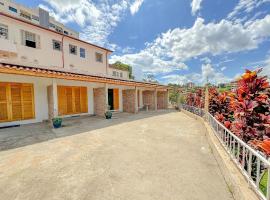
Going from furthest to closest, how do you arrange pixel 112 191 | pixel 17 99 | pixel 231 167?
pixel 17 99
pixel 231 167
pixel 112 191

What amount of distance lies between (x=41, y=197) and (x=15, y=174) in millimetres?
1325

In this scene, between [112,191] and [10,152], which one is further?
[10,152]

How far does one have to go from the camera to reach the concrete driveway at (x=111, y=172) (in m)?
2.69

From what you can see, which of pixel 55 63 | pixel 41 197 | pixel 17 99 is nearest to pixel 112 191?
pixel 41 197

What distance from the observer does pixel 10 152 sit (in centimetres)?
452

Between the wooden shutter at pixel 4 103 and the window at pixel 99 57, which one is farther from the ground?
the window at pixel 99 57

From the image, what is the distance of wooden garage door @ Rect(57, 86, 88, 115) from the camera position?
10.1 m

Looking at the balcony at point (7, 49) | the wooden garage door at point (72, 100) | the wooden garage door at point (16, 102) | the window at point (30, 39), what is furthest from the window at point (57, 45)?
the wooden garage door at point (16, 102)

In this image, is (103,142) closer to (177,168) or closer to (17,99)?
(177,168)

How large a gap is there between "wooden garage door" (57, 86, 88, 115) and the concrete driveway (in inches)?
204

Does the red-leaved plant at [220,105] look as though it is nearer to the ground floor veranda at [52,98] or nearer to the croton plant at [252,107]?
the croton plant at [252,107]

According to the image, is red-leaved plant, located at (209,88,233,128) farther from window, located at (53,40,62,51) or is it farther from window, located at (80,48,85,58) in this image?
window, located at (53,40,62,51)

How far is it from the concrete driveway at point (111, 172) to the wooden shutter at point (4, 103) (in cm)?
448

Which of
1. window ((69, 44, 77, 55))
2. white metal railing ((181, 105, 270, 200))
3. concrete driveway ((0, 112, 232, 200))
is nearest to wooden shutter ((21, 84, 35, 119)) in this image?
concrete driveway ((0, 112, 232, 200))
